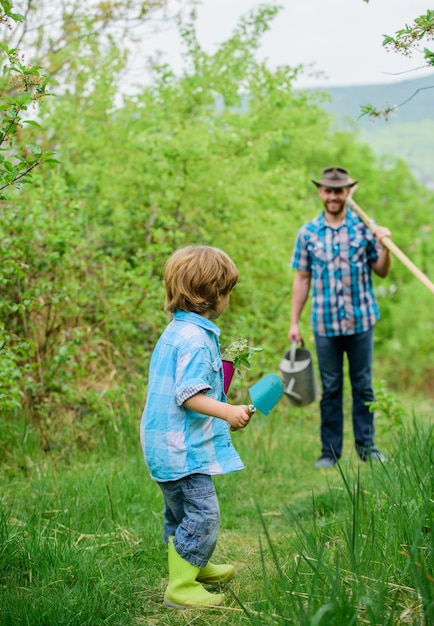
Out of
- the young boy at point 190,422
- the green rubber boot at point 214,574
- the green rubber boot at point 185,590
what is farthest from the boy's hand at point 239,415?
the green rubber boot at point 214,574

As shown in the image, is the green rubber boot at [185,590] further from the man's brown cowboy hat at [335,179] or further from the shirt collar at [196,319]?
the man's brown cowboy hat at [335,179]

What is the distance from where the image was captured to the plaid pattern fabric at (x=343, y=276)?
5469mm

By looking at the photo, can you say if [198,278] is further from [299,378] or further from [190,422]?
[299,378]

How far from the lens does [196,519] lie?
9.96 ft

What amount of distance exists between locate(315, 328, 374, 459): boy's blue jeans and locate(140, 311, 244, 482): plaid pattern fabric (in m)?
2.60

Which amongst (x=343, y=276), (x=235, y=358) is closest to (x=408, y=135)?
(x=343, y=276)

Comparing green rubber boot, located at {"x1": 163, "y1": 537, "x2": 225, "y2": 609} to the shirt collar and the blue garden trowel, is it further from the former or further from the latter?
the shirt collar

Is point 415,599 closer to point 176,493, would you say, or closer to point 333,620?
point 333,620

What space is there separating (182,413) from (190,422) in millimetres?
47

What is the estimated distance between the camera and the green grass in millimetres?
2461

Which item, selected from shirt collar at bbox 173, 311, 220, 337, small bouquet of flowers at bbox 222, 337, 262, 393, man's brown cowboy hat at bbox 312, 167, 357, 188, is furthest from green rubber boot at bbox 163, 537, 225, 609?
man's brown cowboy hat at bbox 312, 167, 357, 188

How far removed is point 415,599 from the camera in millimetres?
2494

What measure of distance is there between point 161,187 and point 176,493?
385 cm

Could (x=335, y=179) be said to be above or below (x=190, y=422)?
above
